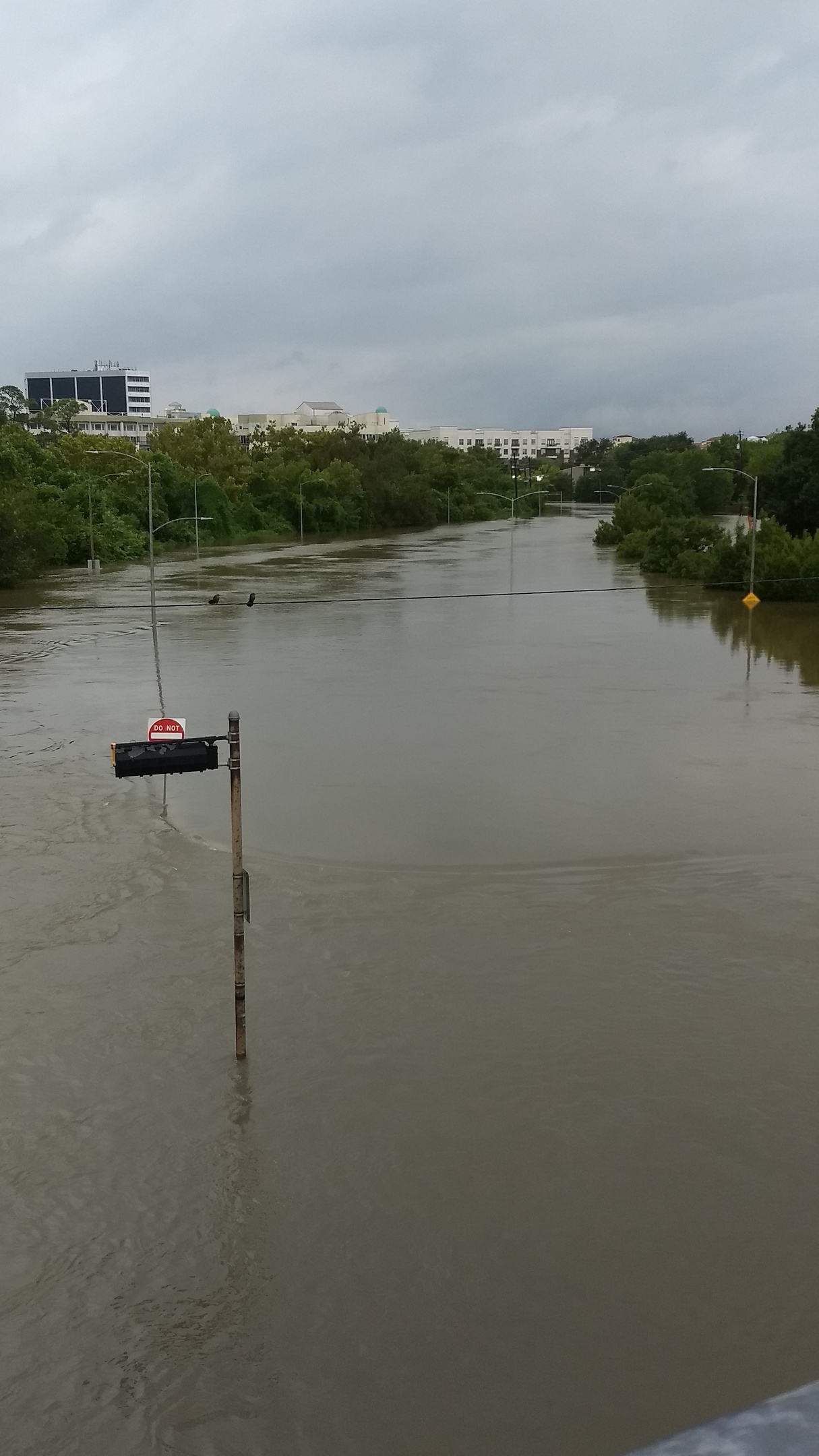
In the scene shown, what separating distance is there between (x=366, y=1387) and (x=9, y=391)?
116 meters

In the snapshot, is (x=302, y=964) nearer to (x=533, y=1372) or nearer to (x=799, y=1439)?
(x=533, y=1372)

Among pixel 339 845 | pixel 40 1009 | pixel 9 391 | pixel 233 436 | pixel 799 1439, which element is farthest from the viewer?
pixel 233 436

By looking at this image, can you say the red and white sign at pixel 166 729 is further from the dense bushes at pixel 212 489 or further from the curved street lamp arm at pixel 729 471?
the dense bushes at pixel 212 489

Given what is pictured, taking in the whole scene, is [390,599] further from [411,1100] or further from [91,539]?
[411,1100]

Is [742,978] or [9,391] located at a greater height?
[9,391]

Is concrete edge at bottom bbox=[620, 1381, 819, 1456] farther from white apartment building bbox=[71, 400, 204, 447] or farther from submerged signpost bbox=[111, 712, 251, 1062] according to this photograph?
white apartment building bbox=[71, 400, 204, 447]

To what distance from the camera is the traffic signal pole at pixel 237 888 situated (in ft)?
31.8

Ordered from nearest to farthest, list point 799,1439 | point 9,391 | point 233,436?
point 799,1439, point 9,391, point 233,436

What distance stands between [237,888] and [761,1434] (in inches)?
303

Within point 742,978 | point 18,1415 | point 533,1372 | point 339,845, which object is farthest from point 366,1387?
point 339,845

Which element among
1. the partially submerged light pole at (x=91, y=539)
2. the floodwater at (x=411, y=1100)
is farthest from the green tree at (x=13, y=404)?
the floodwater at (x=411, y=1100)

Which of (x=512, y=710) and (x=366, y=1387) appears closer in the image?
(x=366, y=1387)

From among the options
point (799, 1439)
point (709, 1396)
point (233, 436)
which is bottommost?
point (709, 1396)

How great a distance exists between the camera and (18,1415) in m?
6.67
